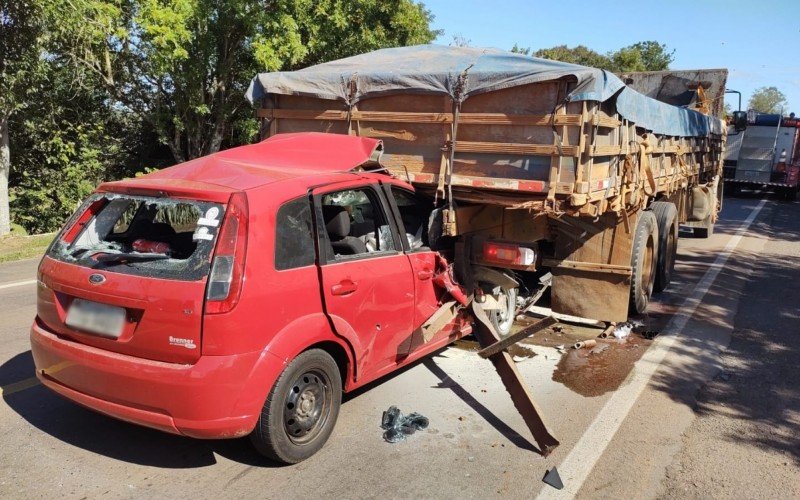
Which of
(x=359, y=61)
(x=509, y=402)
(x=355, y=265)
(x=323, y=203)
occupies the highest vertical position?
(x=359, y=61)

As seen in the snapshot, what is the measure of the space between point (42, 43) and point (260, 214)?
9.64 metres

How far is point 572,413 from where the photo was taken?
4523 mm

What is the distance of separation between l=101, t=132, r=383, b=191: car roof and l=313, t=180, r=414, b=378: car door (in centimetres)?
26

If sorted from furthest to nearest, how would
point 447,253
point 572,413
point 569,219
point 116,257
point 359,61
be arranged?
point 359,61
point 569,219
point 447,253
point 572,413
point 116,257

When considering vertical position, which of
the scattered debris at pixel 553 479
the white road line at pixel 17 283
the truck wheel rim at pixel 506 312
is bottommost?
Answer: the white road line at pixel 17 283

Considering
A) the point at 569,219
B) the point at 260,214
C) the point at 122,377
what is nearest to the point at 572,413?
the point at 569,219

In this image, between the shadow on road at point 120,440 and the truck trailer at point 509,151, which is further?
the truck trailer at point 509,151

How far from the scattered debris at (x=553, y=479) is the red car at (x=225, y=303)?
1298mm

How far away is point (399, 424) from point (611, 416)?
1.57m

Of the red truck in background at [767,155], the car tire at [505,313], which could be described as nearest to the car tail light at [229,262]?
the car tire at [505,313]

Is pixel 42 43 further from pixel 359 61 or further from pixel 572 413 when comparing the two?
pixel 572 413

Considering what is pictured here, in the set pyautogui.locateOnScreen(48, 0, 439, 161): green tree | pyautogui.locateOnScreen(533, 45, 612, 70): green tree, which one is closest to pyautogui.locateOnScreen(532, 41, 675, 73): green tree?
pyautogui.locateOnScreen(533, 45, 612, 70): green tree

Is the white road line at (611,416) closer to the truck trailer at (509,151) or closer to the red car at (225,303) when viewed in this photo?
the truck trailer at (509,151)

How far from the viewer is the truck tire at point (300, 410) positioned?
11.3 ft
